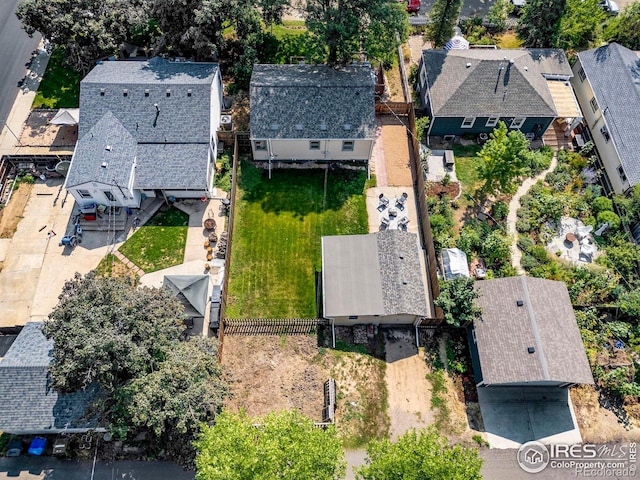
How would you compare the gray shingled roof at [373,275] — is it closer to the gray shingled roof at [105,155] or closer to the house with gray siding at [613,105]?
the gray shingled roof at [105,155]

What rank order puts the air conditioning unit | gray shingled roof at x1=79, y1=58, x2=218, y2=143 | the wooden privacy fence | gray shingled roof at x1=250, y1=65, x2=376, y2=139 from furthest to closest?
the air conditioning unit → gray shingled roof at x1=250, y1=65, x2=376, y2=139 → gray shingled roof at x1=79, y1=58, x2=218, y2=143 → the wooden privacy fence

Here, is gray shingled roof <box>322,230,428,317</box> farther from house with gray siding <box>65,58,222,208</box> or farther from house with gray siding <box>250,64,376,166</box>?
house with gray siding <box>65,58,222,208</box>

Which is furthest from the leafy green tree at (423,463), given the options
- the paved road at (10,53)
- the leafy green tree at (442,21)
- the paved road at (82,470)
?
the paved road at (10,53)

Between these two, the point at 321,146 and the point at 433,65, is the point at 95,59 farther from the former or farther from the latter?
the point at 433,65

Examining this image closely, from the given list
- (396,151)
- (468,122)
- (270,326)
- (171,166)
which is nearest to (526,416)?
(270,326)

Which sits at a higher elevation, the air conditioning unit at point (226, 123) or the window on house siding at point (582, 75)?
the window on house siding at point (582, 75)

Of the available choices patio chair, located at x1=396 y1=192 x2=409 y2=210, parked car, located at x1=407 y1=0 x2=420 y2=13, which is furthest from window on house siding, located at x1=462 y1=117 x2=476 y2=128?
parked car, located at x1=407 y1=0 x2=420 y2=13
